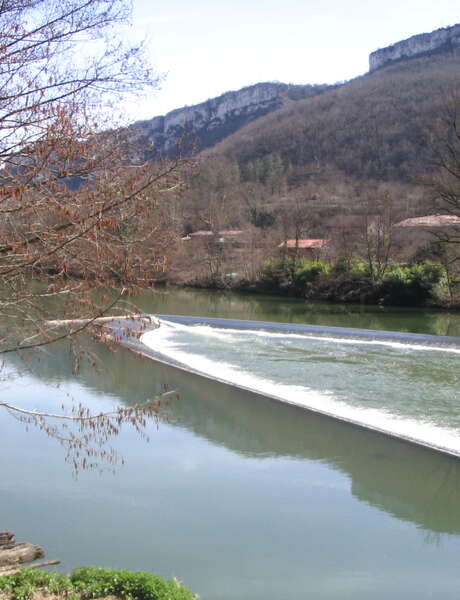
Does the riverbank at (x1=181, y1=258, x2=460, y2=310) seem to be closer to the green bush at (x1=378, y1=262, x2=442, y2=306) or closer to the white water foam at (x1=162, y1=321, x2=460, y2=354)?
the green bush at (x1=378, y1=262, x2=442, y2=306)

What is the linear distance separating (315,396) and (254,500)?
3.63 m

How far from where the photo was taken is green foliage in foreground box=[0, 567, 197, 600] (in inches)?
149

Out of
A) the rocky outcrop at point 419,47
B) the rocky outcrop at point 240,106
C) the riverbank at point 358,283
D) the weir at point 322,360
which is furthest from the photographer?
the rocky outcrop at point 240,106

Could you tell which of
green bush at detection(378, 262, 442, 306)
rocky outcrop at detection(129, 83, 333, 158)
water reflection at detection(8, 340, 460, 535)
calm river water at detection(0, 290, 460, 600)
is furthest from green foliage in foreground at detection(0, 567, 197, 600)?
rocky outcrop at detection(129, 83, 333, 158)

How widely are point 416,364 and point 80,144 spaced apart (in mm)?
9331

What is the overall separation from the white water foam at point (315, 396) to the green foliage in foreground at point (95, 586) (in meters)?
4.36

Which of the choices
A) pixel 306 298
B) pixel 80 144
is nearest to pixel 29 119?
pixel 80 144

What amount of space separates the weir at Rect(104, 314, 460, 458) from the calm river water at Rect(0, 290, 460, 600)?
0.58 ft

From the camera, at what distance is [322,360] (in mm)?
12289

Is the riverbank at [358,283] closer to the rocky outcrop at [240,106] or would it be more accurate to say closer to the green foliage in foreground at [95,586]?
the green foliage in foreground at [95,586]

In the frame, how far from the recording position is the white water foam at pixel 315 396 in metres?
7.70

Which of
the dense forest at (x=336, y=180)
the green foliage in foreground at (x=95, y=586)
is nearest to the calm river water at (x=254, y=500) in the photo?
the green foliage in foreground at (x=95, y=586)

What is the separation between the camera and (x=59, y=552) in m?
5.00

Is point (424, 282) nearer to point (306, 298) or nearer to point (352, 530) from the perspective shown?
point (306, 298)
